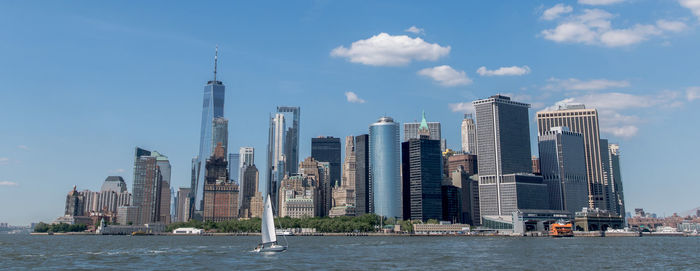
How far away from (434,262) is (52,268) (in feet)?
196

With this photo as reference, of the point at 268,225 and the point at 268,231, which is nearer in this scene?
the point at 268,225

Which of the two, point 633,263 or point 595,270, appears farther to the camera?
point 633,263

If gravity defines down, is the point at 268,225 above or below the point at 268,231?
above

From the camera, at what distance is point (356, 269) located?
87562 mm

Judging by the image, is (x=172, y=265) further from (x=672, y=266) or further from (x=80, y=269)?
(x=672, y=266)

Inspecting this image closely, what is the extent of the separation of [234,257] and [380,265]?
31980 millimetres

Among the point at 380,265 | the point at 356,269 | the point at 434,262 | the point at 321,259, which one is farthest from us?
the point at 321,259

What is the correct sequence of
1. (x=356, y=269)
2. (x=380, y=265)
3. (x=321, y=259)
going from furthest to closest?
(x=321, y=259) → (x=380, y=265) → (x=356, y=269)

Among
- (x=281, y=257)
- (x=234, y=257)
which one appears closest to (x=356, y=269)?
(x=281, y=257)

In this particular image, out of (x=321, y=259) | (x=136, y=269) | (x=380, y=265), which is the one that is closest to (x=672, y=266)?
(x=380, y=265)

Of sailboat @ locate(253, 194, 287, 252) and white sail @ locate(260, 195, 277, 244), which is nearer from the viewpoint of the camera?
white sail @ locate(260, 195, 277, 244)

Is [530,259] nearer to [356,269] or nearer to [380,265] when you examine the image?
[380,265]

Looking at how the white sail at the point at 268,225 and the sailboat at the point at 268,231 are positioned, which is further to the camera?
the sailboat at the point at 268,231

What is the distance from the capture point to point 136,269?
87625 millimetres
